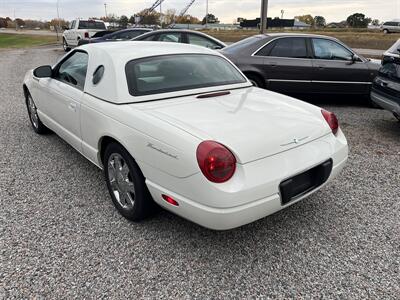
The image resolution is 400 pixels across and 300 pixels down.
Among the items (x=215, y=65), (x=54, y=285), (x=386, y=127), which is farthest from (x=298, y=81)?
(x=54, y=285)

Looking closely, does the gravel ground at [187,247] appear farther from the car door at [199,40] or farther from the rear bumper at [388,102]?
the car door at [199,40]

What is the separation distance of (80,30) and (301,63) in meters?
14.0

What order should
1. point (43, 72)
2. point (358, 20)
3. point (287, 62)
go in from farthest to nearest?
1. point (358, 20)
2. point (287, 62)
3. point (43, 72)

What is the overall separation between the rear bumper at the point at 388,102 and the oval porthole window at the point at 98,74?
405cm

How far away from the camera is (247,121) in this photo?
2.56 meters

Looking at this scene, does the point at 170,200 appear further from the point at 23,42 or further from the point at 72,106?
the point at 23,42

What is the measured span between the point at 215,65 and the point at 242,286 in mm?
2273

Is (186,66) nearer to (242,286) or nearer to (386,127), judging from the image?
(242,286)

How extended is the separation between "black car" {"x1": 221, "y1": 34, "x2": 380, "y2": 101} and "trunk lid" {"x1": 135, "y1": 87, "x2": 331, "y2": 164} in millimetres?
3671

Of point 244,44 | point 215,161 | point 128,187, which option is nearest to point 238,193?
point 215,161

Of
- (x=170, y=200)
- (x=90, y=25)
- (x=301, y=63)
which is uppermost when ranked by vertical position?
(x=90, y=25)

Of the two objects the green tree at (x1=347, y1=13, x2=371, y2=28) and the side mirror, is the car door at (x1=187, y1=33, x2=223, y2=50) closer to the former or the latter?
the side mirror

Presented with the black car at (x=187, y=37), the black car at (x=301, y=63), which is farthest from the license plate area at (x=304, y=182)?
the black car at (x=187, y=37)

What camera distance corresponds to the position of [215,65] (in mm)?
3646
